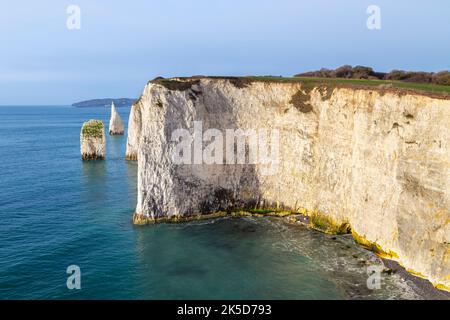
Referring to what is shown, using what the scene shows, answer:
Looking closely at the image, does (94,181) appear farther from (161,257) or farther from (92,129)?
(161,257)

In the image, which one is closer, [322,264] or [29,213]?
[322,264]

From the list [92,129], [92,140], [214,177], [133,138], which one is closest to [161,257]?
[214,177]

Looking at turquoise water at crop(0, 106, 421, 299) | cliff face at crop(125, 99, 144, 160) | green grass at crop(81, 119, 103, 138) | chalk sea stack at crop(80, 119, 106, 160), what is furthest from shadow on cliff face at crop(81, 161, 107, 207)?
cliff face at crop(125, 99, 144, 160)

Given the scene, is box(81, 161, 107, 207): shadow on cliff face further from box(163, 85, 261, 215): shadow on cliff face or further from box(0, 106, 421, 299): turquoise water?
box(163, 85, 261, 215): shadow on cliff face

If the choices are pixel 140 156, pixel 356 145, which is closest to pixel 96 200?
pixel 140 156

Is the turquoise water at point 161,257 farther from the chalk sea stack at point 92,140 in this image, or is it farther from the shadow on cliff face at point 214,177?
the chalk sea stack at point 92,140
